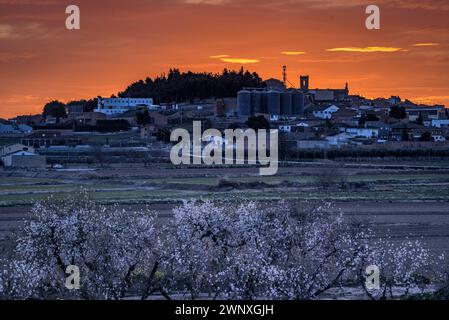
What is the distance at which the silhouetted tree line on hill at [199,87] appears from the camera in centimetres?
11606

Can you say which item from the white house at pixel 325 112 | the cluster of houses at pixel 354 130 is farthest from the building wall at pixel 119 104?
the cluster of houses at pixel 354 130

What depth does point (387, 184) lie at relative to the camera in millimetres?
45344

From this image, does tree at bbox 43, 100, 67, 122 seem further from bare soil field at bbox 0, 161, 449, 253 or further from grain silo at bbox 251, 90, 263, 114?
bare soil field at bbox 0, 161, 449, 253

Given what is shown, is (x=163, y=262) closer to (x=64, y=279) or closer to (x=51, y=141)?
(x=64, y=279)

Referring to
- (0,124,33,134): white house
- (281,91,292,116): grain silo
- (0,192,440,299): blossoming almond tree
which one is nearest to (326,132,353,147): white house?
(281,91,292,116): grain silo

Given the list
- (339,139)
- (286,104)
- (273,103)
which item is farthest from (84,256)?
(286,104)

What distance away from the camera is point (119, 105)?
111 meters

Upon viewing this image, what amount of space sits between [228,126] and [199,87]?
4138cm

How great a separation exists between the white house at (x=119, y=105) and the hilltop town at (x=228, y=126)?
0.15 metres

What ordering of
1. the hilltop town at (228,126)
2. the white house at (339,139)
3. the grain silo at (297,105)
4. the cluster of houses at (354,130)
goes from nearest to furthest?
the hilltop town at (228,126) → the white house at (339,139) → the cluster of houses at (354,130) → the grain silo at (297,105)

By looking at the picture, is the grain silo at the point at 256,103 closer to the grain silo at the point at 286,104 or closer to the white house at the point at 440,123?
the grain silo at the point at 286,104

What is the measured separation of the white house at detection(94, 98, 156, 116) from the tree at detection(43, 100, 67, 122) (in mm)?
4621

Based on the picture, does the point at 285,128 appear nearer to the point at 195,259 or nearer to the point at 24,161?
the point at 24,161

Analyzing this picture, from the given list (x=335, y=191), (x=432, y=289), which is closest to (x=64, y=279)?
(x=432, y=289)
